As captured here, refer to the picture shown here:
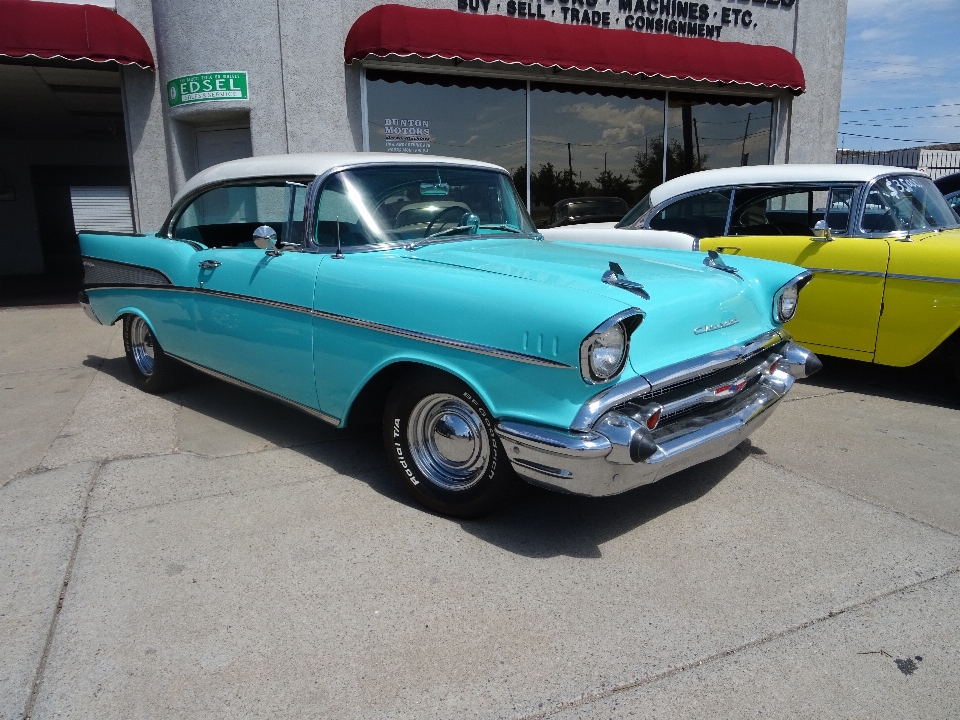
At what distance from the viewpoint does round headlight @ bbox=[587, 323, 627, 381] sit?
8.48 ft

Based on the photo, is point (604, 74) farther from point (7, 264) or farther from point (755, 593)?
point (7, 264)

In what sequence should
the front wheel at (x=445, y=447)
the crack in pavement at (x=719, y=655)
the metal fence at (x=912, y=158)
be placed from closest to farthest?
the crack in pavement at (x=719, y=655), the front wheel at (x=445, y=447), the metal fence at (x=912, y=158)

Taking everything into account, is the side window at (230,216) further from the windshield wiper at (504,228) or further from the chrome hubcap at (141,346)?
the windshield wiper at (504,228)

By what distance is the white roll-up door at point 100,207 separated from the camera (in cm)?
1745

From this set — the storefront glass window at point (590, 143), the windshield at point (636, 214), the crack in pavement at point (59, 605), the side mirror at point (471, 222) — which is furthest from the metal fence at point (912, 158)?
the crack in pavement at point (59, 605)

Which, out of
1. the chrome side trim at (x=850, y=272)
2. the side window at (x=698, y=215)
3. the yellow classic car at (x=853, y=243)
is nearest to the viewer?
the yellow classic car at (x=853, y=243)

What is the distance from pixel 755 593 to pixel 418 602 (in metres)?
1.18

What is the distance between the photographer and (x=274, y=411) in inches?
189

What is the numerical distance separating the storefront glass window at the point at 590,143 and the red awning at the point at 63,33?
497 centimetres

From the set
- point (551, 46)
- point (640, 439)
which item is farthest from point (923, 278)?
point (551, 46)

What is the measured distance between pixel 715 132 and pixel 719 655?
34.3 ft

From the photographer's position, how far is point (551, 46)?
28.9 feet

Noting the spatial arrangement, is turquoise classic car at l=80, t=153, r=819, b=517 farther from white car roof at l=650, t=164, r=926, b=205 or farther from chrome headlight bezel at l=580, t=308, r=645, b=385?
white car roof at l=650, t=164, r=926, b=205

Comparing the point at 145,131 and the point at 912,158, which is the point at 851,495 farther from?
the point at 912,158
